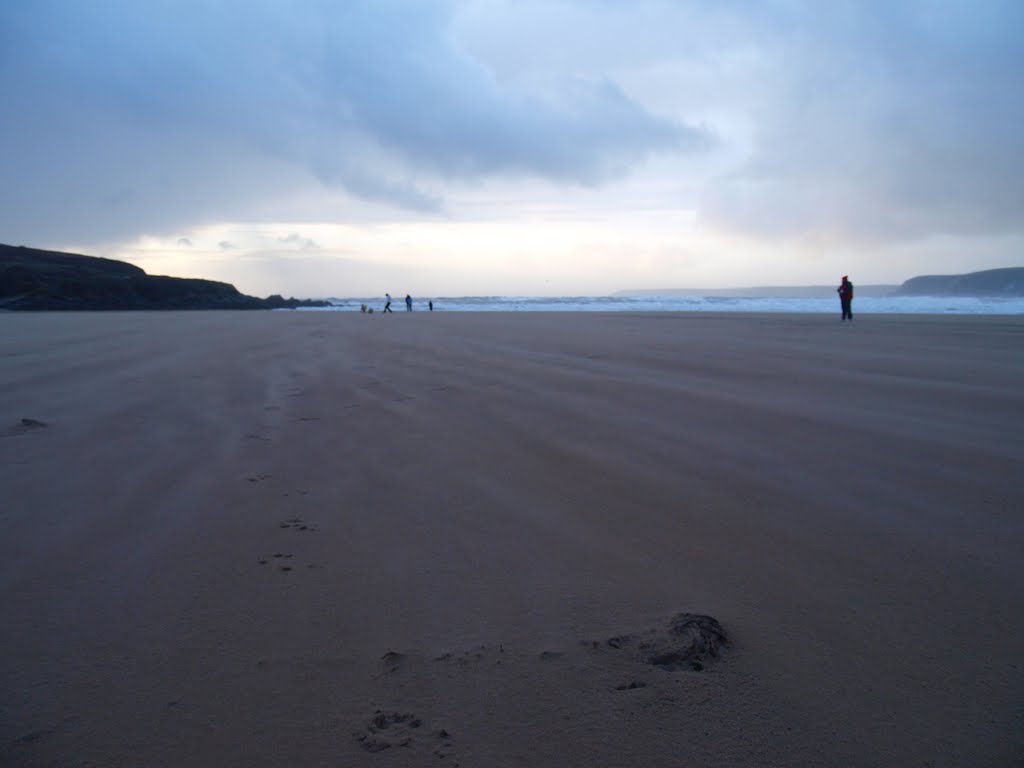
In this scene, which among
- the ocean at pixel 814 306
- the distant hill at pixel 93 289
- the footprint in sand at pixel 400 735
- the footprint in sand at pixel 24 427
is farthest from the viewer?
the distant hill at pixel 93 289

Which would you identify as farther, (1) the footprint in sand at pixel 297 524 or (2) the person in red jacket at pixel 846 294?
(2) the person in red jacket at pixel 846 294

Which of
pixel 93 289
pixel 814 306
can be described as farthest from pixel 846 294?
pixel 93 289

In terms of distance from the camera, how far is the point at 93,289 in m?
41.4

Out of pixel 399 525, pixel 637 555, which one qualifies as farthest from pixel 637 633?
pixel 399 525

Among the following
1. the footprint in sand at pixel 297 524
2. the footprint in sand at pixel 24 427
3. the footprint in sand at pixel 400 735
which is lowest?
the footprint in sand at pixel 400 735

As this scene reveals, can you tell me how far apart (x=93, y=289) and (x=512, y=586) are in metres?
48.9

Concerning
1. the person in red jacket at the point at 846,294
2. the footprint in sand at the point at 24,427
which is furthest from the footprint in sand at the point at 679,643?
the person in red jacket at the point at 846,294

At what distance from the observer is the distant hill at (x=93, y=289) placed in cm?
3759

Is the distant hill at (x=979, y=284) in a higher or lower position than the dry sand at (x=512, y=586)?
higher

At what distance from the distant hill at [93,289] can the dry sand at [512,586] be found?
4032cm

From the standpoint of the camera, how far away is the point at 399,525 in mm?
2670

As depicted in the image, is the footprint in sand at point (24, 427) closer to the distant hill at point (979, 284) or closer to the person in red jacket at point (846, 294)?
the person in red jacket at point (846, 294)

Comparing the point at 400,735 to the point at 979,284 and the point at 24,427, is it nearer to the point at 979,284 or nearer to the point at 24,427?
the point at 24,427

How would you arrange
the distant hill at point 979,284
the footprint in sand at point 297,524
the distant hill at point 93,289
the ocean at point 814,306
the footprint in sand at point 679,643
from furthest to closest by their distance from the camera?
the distant hill at point 979,284
the distant hill at point 93,289
the ocean at point 814,306
the footprint in sand at point 297,524
the footprint in sand at point 679,643
